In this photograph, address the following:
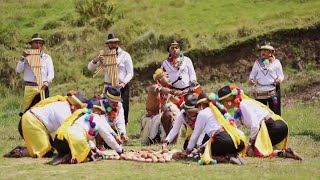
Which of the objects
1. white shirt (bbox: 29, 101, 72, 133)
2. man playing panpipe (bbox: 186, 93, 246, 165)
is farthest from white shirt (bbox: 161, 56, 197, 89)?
man playing panpipe (bbox: 186, 93, 246, 165)

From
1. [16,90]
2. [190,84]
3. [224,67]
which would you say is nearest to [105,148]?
[190,84]

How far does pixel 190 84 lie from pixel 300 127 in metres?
2.61

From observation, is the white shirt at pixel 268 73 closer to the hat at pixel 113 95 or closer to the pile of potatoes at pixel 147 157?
the hat at pixel 113 95

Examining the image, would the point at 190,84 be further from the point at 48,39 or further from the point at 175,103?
the point at 48,39

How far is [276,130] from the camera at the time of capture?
10422 millimetres

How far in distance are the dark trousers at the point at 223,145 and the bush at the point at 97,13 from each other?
18228 millimetres

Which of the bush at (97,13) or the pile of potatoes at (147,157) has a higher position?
the bush at (97,13)

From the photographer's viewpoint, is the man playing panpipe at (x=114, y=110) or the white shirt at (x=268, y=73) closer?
the man playing panpipe at (x=114, y=110)

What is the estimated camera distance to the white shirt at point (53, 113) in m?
10.3

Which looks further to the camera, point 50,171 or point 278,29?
point 278,29

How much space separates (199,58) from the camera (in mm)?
22031

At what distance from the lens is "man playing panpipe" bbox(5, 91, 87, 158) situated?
10.4 meters

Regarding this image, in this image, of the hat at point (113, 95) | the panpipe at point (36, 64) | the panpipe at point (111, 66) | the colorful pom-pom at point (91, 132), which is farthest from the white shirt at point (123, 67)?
the colorful pom-pom at point (91, 132)

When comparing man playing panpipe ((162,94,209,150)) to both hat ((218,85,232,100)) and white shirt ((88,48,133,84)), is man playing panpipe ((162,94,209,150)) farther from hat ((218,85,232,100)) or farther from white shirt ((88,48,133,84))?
white shirt ((88,48,133,84))
